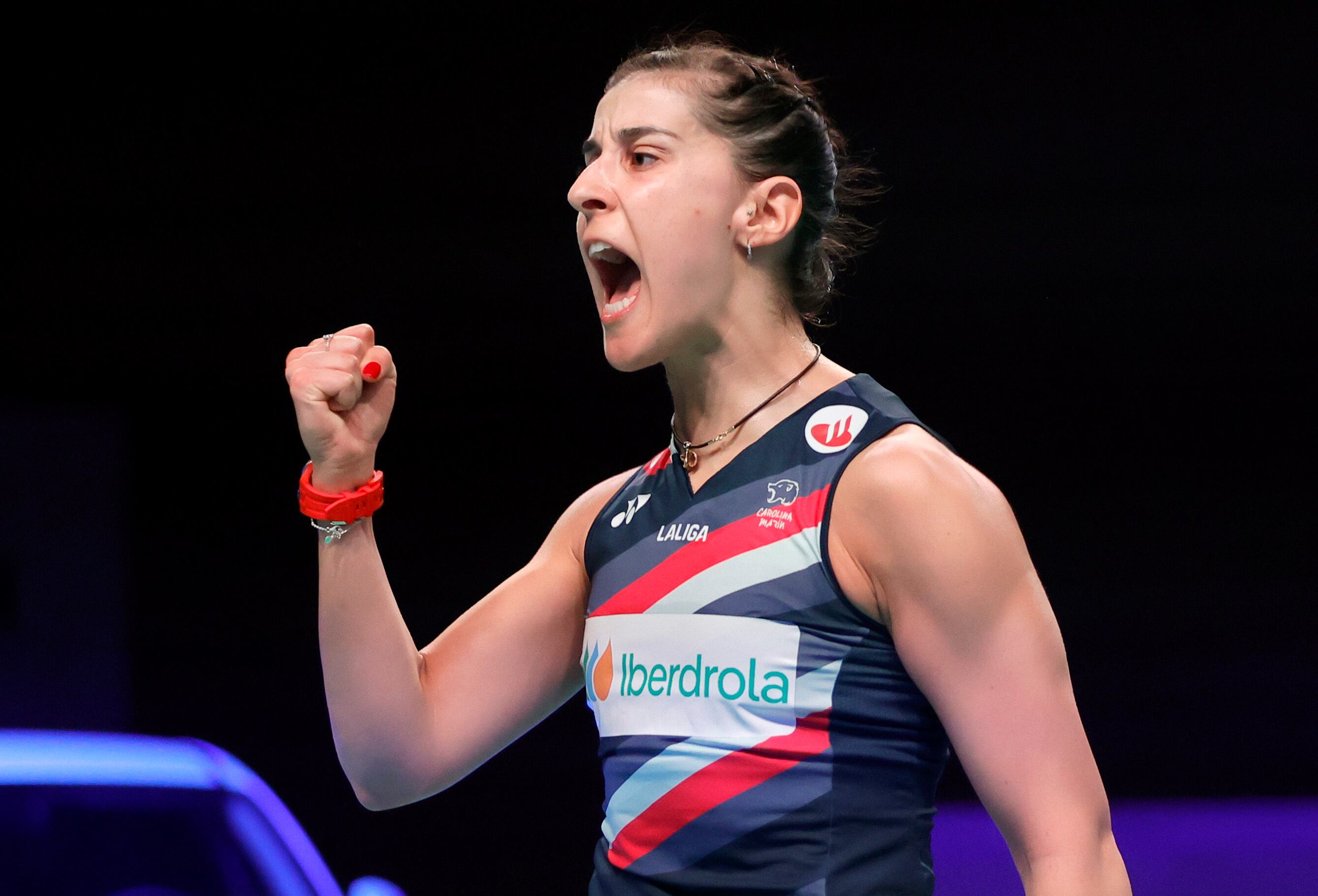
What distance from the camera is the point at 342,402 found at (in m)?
1.27

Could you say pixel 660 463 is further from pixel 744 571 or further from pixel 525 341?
pixel 525 341

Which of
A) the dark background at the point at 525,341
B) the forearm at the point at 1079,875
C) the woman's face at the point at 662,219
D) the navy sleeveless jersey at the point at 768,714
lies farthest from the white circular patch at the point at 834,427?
the dark background at the point at 525,341

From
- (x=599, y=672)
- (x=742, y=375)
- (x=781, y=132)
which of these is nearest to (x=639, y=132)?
(x=781, y=132)

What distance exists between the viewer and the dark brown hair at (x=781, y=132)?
134cm

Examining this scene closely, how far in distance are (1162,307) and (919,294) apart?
479 mm

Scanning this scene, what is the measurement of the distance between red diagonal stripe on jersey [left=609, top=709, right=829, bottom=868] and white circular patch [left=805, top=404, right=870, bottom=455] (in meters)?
0.23

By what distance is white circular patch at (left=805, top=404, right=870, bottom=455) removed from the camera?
3.97ft

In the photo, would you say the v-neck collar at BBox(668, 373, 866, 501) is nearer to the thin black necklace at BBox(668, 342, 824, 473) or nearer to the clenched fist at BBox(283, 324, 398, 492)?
the thin black necklace at BBox(668, 342, 824, 473)

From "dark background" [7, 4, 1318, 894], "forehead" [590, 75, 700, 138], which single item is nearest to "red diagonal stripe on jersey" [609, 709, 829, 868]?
"forehead" [590, 75, 700, 138]

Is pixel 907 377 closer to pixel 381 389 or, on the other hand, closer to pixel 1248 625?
pixel 1248 625

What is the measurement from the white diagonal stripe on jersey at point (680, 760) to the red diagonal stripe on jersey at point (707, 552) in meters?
0.12

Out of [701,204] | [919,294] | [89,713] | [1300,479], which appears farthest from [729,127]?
[89,713]

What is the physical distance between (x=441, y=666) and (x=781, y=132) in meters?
0.64

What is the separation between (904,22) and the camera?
280 cm
